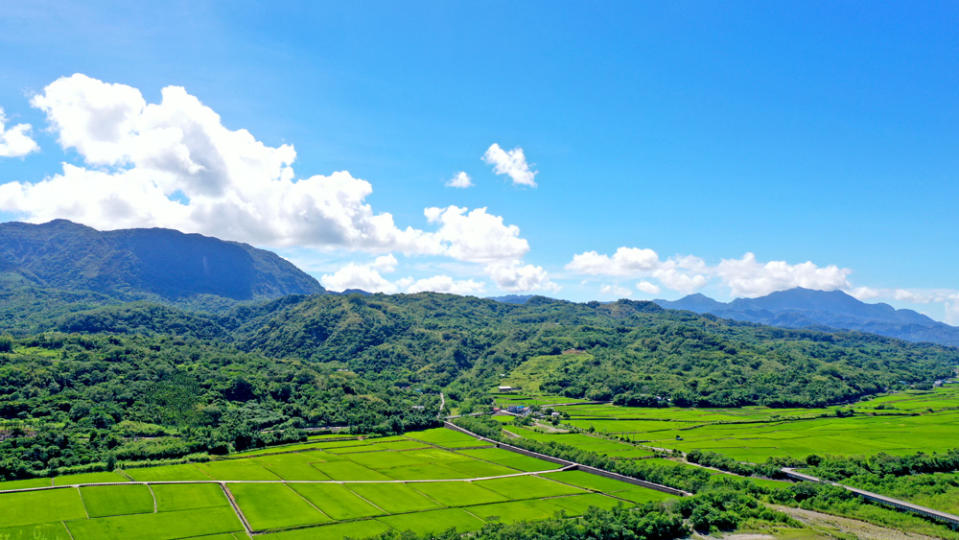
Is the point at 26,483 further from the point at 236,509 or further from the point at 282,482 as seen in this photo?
the point at 282,482

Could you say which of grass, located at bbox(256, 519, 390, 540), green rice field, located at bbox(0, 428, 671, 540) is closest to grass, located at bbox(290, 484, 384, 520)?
green rice field, located at bbox(0, 428, 671, 540)

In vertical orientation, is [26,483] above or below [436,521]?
above

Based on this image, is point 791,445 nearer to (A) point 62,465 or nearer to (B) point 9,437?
(A) point 62,465

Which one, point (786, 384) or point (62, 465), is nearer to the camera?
point (62, 465)

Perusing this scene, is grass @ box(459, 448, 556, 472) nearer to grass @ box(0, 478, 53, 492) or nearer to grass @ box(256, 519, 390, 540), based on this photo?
grass @ box(256, 519, 390, 540)

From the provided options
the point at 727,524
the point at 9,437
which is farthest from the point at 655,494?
the point at 9,437

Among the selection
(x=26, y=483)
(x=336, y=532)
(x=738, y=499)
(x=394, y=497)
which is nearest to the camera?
(x=336, y=532)

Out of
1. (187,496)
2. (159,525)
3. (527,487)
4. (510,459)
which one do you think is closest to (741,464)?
(527,487)
